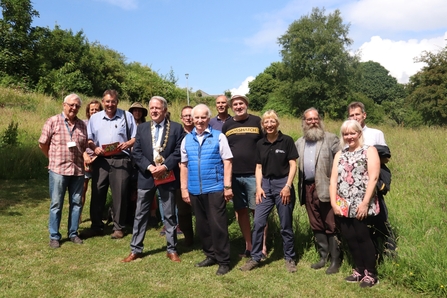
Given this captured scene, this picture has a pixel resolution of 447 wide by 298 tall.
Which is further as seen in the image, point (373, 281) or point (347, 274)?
point (347, 274)

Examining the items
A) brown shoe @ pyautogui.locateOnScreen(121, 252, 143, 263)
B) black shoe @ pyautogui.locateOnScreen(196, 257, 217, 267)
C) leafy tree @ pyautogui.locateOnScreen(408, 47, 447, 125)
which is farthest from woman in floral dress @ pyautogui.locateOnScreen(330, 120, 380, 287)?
leafy tree @ pyautogui.locateOnScreen(408, 47, 447, 125)

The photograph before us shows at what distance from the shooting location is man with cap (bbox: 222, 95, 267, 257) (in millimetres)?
4672

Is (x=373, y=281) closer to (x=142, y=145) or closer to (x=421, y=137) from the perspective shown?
(x=142, y=145)

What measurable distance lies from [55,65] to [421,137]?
78.1 feet

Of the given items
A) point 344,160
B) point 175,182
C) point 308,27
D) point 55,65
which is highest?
point 308,27

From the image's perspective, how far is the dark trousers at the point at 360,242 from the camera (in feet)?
12.5

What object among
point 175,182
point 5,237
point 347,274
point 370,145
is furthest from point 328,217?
point 5,237

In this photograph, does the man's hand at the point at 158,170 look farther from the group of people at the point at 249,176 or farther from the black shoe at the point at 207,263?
the black shoe at the point at 207,263

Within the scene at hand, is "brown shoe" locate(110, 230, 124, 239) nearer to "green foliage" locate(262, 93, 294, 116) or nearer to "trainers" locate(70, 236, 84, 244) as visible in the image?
"trainers" locate(70, 236, 84, 244)

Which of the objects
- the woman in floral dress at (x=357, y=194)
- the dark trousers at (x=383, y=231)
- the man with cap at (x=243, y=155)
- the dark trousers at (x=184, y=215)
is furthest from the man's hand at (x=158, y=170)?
the dark trousers at (x=383, y=231)

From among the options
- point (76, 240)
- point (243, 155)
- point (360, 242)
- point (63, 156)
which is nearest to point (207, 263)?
point (243, 155)

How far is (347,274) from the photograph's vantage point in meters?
4.16

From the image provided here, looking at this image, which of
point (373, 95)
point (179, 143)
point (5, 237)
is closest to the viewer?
point (179, 143)

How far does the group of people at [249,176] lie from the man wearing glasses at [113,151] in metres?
0.31
